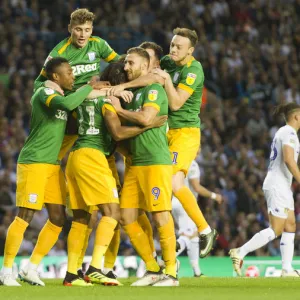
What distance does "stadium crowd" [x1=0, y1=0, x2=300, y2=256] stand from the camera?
20.0 meters

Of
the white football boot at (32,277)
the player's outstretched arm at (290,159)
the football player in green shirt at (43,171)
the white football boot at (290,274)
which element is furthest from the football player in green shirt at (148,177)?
the white football boot at (290,274)

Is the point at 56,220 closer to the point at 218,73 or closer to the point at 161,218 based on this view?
the point at 161,218

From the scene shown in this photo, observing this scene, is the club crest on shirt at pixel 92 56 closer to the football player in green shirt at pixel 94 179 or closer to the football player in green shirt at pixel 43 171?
the football player in green shirt at pixel 43 171

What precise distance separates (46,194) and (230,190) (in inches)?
374

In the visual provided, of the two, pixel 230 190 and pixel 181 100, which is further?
pixel 230 190

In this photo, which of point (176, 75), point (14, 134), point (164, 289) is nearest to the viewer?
point (164, 289)

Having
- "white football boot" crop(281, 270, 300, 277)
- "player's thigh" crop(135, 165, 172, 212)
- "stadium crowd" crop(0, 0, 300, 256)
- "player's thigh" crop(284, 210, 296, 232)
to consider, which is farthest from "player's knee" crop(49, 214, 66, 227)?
"stadium crowd" crop(0, 0, 300, 256)

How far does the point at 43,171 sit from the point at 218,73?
43.0ft

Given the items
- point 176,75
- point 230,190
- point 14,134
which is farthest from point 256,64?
point 176,75

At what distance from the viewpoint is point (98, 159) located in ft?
37.2

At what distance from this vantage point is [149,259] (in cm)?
1142

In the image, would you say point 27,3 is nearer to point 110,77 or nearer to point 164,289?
point 110,77

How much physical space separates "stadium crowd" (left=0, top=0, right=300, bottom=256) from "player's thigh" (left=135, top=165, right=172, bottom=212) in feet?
22.7

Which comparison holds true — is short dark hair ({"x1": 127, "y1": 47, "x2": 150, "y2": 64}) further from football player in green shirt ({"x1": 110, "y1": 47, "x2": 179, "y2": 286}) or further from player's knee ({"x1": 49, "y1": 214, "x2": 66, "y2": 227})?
player's knee ({"x1": 49, "y1": 214, "x2": 66, "y2": 227})
